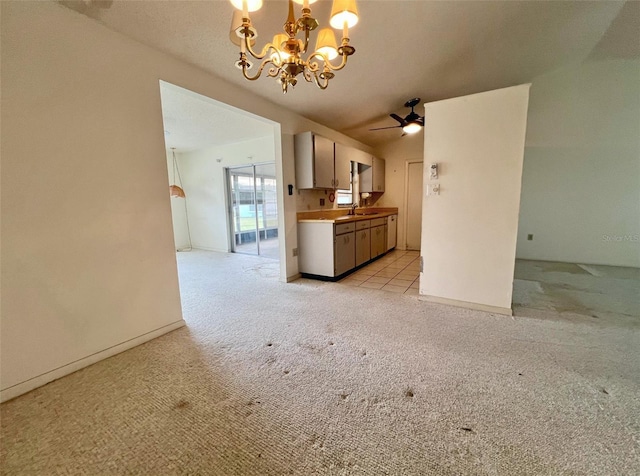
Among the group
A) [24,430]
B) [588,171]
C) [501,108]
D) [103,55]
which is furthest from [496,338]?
[588,171]

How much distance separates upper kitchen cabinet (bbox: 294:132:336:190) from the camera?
12.2ft

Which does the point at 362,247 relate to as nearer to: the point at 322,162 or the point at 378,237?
the point at 378,237

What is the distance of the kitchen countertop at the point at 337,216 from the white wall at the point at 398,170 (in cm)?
23

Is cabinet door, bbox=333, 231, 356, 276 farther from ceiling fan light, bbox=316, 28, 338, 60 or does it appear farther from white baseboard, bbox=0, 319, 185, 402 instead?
ceiling fan light, bbox=316, 28, 338, 60

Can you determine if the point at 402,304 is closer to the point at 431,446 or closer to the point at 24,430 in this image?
the point at 431,446

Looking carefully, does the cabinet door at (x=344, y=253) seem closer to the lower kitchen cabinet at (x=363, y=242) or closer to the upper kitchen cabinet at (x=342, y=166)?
the lower kitchen cabinet at (x=363, y=242)

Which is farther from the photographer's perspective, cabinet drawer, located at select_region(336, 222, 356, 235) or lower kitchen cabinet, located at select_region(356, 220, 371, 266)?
lower kitchen cabinet, located at select_region(356, 220, 371, 266)

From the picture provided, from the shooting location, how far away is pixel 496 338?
2.12 m

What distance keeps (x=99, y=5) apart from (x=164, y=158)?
3.34 feet

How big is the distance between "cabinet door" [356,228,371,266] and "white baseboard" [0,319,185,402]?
111 inches

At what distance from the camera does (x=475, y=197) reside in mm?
2611

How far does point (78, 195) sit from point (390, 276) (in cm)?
365

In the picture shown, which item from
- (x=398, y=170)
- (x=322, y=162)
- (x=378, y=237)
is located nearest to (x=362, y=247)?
(x=378, y=237)

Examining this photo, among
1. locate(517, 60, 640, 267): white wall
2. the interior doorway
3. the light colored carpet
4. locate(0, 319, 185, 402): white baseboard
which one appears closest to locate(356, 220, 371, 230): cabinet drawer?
the light colored carpet
